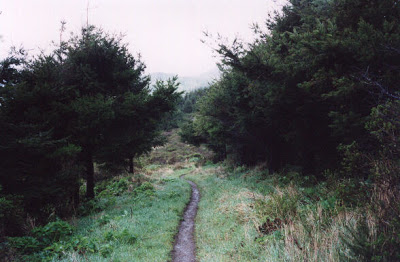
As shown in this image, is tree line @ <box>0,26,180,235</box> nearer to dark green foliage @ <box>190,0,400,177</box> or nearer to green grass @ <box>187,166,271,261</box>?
dark green foliage @ <box>190,0,400,177</box>

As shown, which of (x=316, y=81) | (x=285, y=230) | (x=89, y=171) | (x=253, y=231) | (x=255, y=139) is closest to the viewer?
(x=285, y=230)

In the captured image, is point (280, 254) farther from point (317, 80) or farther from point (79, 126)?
point (79, 126)

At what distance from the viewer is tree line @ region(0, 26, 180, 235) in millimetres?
9773

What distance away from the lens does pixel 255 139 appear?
62.8ft

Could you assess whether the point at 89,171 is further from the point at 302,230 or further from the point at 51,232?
the point at 302,230

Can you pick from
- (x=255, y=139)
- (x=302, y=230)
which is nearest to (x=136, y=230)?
(x=302, y=230)

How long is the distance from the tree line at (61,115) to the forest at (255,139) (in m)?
0.06

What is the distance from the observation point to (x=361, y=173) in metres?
6.44

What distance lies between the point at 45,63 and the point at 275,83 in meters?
11.6

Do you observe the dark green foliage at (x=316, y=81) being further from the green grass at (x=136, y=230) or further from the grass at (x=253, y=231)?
the green grass at (x=136, y=230)

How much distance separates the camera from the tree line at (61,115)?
977 centimetres

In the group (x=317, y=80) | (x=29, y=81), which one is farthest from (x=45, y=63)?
(x=317, y=80)

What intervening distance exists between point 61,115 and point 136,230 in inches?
297

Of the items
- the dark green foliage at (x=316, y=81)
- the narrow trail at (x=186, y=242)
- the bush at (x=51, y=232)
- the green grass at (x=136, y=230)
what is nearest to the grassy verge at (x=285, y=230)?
the narrow trail at (x=186, y=242)
